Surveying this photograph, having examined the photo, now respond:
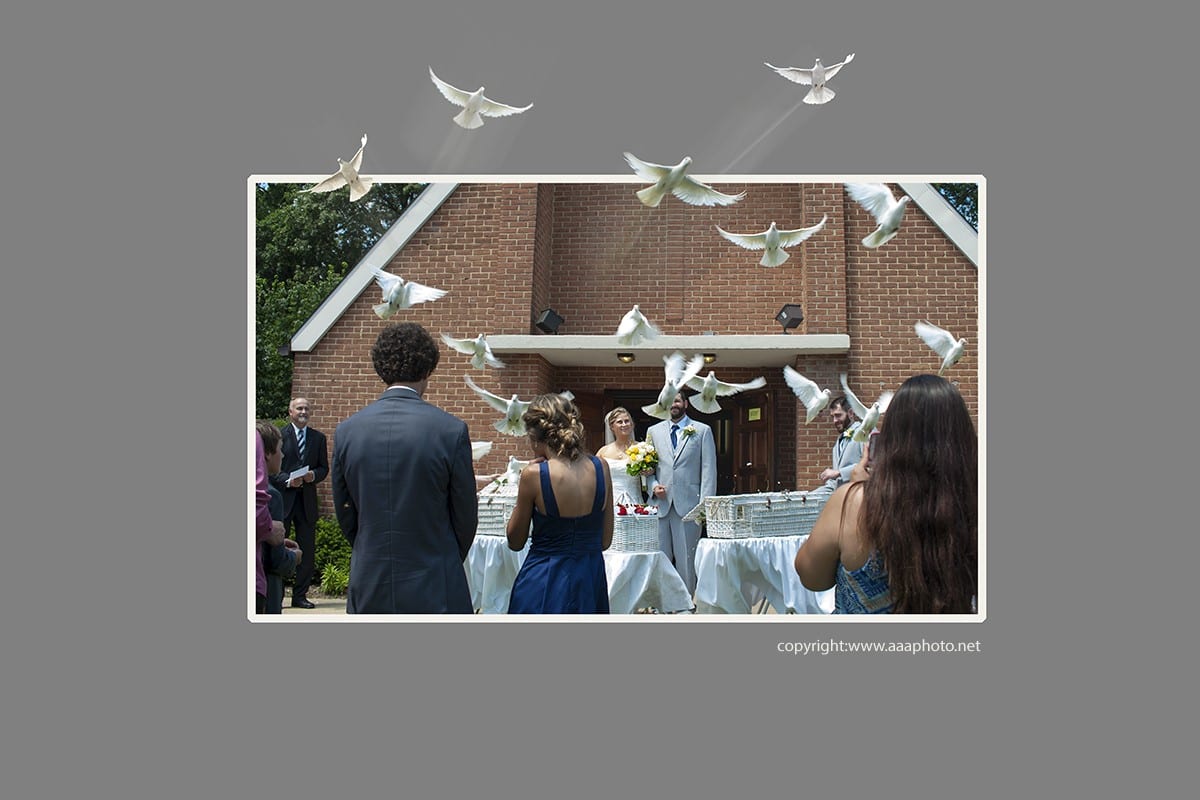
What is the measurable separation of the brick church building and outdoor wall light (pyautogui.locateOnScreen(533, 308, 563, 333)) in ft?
0.06

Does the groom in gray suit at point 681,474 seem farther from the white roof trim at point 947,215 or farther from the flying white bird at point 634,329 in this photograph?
the white roof trim at point 947,215

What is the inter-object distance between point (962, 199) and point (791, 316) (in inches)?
88.1

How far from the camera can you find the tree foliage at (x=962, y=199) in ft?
20.9

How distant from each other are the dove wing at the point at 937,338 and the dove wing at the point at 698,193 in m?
1.90

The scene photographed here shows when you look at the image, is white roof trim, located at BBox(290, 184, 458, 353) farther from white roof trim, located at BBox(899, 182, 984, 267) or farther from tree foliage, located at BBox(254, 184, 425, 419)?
white roof trim, located at BBox(899, 182, 984, 267)

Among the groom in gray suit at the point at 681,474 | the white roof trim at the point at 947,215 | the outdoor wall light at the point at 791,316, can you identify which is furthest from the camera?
the outdoor wall light at the point at 791,316

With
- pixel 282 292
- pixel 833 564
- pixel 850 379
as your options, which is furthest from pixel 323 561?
pixel 833 564

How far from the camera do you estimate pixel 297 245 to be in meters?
8.05

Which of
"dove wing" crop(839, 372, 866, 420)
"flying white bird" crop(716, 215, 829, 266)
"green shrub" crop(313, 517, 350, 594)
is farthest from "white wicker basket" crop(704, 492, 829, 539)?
"green shrub" crop(313, 517, 350, 594)

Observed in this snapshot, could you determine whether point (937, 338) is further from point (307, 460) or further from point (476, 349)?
point (307, 460)

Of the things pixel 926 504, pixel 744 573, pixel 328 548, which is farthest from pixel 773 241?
pixel 328 548

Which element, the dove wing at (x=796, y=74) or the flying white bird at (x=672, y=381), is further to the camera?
the flying white bird at (x=672, y=381)

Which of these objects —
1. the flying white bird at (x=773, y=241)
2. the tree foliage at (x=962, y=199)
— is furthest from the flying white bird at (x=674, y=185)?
the tree foliage at (x=962, y=199)

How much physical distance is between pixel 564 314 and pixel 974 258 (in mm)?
3868
